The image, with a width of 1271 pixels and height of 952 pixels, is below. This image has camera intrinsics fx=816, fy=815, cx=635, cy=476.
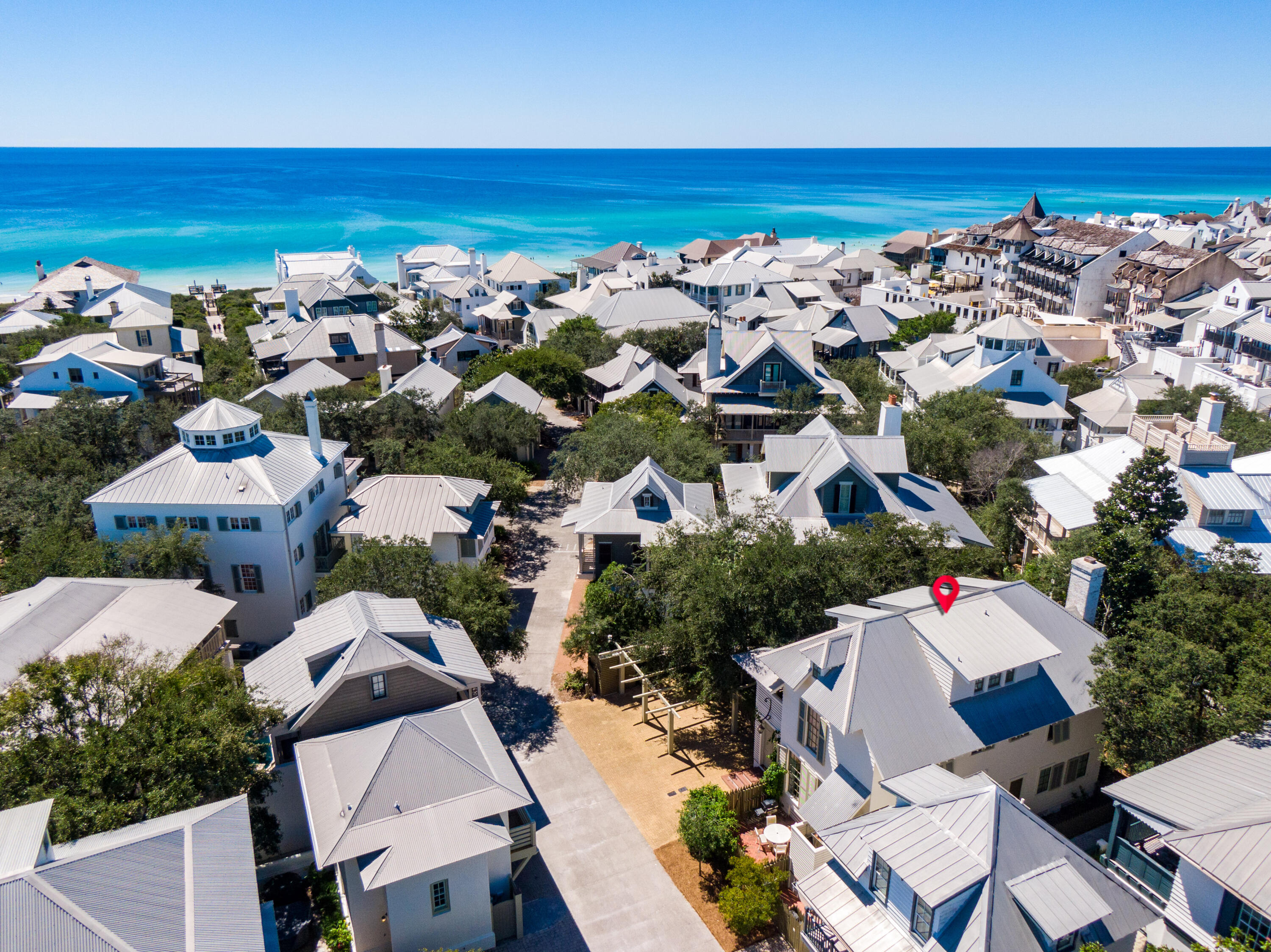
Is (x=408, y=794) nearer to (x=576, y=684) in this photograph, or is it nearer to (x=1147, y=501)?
(x=576, y=684)

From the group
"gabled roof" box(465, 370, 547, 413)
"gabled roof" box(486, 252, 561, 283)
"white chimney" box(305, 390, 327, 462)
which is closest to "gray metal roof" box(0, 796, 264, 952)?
"white chimney" box(305, 390, 327, 462)

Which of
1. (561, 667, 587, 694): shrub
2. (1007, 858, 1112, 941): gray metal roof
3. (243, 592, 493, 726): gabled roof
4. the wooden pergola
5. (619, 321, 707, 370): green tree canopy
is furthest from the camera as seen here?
(619, 321, 707, 370): green tree canopy

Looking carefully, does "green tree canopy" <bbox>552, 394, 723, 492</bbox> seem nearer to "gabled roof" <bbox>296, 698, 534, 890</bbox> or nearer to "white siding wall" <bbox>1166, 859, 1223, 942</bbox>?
"gabled roof" <bbox>296, 698, 534, 890</bbox>

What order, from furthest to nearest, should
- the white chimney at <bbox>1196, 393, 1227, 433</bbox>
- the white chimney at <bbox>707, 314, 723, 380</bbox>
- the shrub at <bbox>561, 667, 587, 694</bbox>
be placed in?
the white chimney at <bbox>707, 314, 723, 380</bbox>
the white chimney at <bbox>1196, 393, 1227, 433</bbox>
the shrub at <bbox>561, 667, 587, 694</bbox>

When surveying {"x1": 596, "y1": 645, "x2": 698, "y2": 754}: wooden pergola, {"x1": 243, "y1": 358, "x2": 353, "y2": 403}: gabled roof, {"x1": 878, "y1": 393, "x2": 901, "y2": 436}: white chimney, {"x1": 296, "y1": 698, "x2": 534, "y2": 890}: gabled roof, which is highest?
{"x1": 878, "y1": 393, "x2": 901, "y2": 436}: white chimney

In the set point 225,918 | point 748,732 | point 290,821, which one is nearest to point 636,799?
point 748,732

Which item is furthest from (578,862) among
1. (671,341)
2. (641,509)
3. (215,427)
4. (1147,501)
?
(671,341)

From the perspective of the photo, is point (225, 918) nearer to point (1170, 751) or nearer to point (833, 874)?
point (833, 874)
